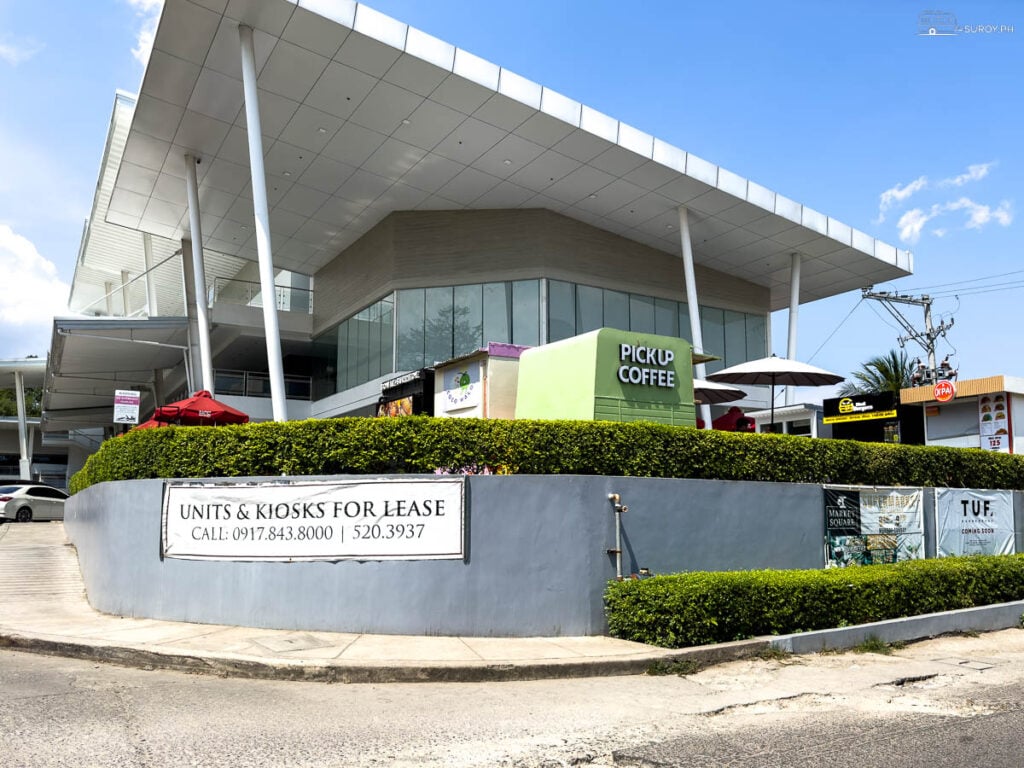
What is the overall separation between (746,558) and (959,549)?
5.35 metres

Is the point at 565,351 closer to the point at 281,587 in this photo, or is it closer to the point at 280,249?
the point at 281,587

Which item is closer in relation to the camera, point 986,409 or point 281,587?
point 281,587

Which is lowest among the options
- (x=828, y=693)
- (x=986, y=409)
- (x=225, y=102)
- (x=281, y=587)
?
(x=828, y=693)

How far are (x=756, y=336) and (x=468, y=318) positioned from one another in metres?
12.3

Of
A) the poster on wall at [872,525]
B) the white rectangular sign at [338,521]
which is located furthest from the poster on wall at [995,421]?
the white rectangular sign at [338,521]

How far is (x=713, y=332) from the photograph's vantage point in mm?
30469

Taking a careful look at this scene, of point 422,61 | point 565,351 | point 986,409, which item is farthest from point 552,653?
point 986,409

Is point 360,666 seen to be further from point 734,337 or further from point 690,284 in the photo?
point 734,337

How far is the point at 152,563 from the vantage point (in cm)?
1092

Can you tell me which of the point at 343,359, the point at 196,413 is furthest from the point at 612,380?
the point at 343,359

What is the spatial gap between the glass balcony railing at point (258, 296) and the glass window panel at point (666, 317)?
1382cm

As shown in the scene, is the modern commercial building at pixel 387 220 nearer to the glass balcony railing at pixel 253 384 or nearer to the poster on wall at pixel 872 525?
the glass balcony railing at pixel 253 384

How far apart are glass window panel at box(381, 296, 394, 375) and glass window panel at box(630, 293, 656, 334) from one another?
7.89m

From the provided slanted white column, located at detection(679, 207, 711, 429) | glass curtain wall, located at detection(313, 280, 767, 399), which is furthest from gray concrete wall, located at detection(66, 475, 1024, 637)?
glass curtain wall, located at detection(313, 280, 767, 399)
